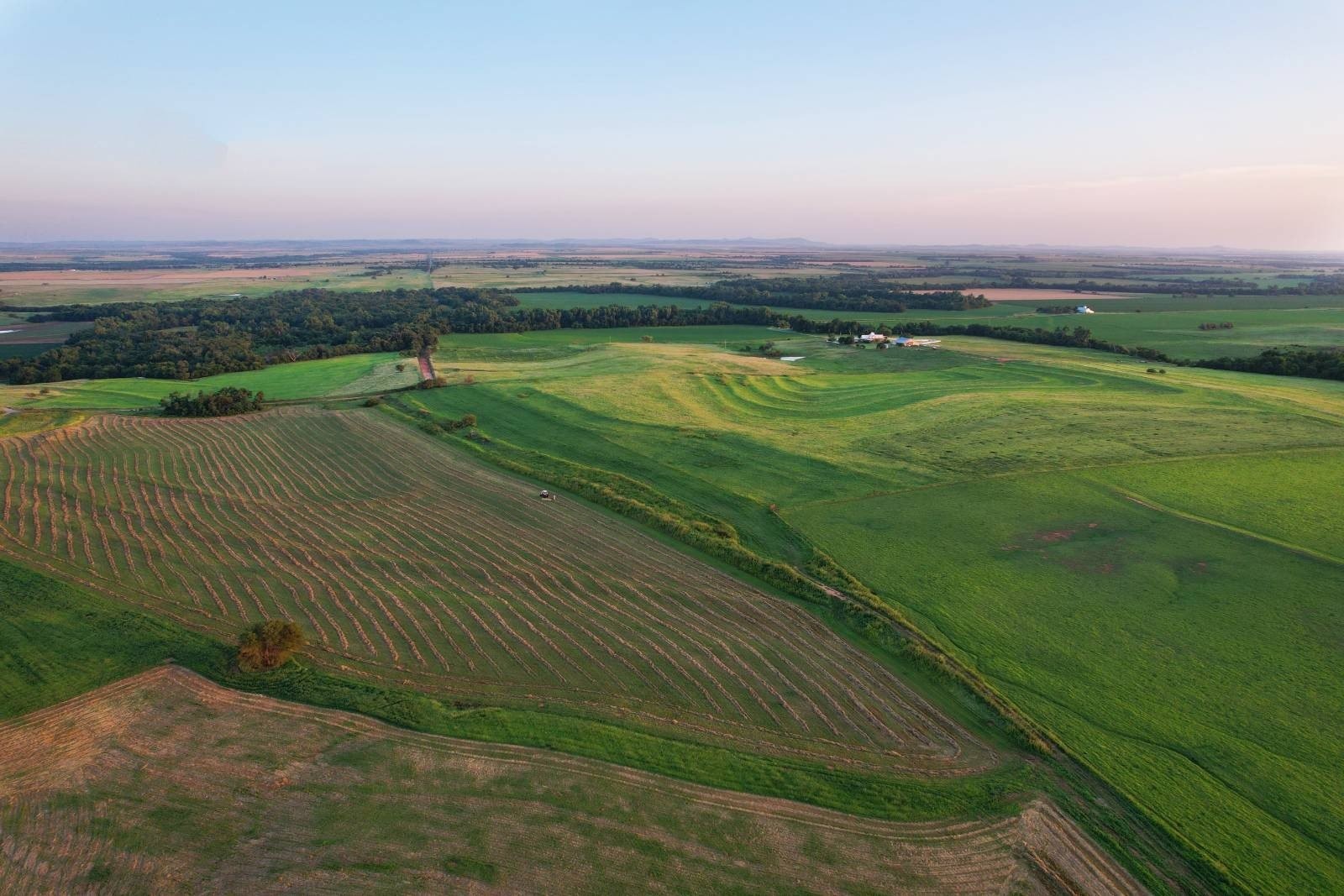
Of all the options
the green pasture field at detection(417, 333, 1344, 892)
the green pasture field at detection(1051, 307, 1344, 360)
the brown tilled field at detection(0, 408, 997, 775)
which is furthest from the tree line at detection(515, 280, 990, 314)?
the brown tilled field at detection(0, 408, 997, 775)

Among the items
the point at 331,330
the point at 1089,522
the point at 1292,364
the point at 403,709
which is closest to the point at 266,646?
the point at 403,709

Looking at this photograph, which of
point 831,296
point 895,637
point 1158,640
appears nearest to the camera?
point 1158,640

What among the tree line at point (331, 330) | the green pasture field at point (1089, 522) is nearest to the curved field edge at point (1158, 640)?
the green pasture field at point (1089, 522)

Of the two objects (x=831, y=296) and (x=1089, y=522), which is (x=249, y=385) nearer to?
(x=1089, y=522)

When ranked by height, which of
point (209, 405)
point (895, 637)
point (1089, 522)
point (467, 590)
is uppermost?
point (209, 405)

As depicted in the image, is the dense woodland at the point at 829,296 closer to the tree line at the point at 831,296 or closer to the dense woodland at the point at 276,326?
the tree line at the point at 831,296

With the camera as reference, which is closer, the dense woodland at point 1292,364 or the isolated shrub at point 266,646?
the isolated shrub at point 266,646

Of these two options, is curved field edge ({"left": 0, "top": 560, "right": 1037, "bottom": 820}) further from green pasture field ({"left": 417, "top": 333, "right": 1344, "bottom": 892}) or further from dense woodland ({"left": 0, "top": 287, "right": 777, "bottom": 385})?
dense woodland ({"left": 0, "top": 287, "right": 777, "bottom": 385})
